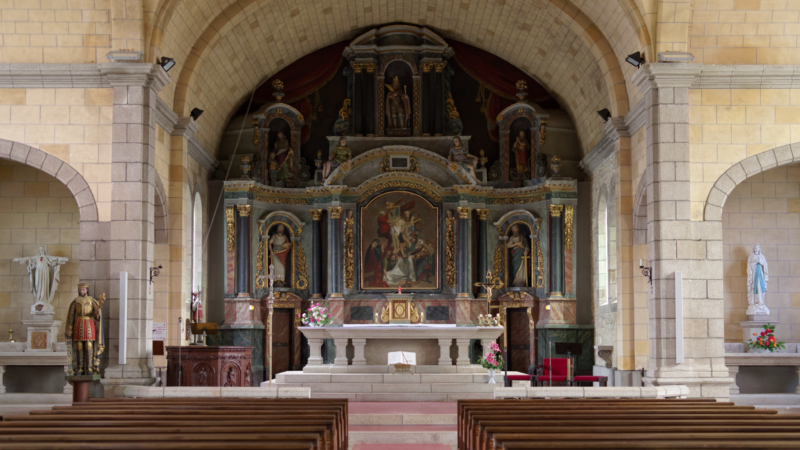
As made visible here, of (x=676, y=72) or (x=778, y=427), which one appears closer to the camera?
(x=778, y=427)

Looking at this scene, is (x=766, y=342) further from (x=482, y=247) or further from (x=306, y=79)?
(x=306, y=79)

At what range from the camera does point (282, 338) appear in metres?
21.7

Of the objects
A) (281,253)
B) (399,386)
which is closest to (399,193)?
(281,253)

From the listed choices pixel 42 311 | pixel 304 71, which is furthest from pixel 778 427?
pixel 304 71

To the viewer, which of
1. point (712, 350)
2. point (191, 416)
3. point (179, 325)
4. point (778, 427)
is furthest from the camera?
point (179, 325)

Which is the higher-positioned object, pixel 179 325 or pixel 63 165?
pixel 63 165

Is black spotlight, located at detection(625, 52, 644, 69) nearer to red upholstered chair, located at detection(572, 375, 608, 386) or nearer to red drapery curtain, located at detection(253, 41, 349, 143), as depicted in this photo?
red upholstered chair, located at detection(572, 375, 608, 386)

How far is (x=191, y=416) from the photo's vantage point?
7883mm

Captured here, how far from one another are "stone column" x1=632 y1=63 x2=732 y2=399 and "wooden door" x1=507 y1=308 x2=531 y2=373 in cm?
747

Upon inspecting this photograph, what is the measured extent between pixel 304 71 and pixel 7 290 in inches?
367

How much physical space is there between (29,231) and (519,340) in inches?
459

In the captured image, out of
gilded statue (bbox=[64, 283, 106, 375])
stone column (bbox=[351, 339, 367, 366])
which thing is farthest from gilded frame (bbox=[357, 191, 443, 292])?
gilded statue (bbox=[64, 283, 106, 375])

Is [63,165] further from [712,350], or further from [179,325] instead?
[712,350]

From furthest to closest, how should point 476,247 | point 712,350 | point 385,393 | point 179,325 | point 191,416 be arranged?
point 476,247
point 179,325
point 385,393
point 712,350
point 191,416
